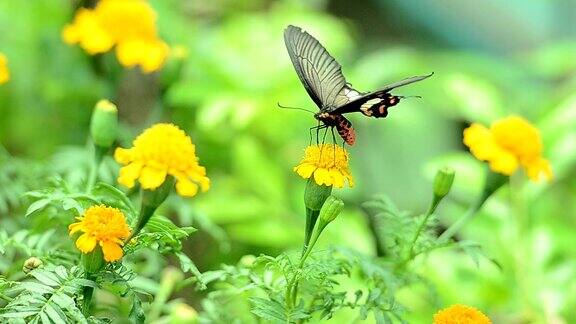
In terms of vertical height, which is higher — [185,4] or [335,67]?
[185,4]

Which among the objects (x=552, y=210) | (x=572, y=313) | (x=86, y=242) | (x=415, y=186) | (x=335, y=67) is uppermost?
(x=415, y=186)

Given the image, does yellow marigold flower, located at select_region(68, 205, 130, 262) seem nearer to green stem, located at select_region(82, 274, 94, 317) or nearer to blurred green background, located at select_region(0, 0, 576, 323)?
green stem, located at select_region(82, 274, 94, 317)

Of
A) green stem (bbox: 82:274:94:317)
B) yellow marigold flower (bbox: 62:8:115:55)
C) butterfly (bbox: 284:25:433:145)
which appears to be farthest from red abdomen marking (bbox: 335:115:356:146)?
yellow marigold flower (bbox: 62:8:115:55)

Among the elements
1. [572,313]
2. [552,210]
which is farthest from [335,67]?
[552,210]

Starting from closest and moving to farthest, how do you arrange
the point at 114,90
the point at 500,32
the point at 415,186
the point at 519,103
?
the point at 114,90, the point at 519,103, the point at 415,186, the point at 500,32

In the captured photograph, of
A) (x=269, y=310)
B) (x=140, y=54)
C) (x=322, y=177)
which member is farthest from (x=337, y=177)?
(x=140, y=54)

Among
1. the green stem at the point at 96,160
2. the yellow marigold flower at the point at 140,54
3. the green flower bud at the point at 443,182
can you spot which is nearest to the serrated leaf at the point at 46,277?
the green stem at the point at 96,160

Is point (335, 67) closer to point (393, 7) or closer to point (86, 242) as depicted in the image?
point (86, 242)
